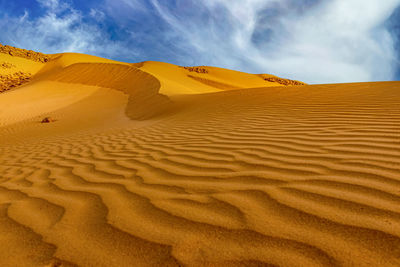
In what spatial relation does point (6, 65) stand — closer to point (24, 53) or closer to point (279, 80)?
point (24, 53)

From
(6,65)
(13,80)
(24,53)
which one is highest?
(24,53)

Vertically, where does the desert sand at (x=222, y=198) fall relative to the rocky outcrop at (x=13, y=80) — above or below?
below

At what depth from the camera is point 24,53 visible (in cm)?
2611

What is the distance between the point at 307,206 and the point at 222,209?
49 cm

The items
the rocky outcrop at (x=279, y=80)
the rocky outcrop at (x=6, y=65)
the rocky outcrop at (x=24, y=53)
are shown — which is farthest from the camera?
the rocky outcrop at (x=279, y=80)

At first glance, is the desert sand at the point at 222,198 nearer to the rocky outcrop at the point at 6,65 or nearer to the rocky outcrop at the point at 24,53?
the rocky outcrop at the point at 6,65

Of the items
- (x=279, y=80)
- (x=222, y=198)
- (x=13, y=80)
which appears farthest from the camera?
(x=279, y=80)

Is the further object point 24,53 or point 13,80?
point 24,53

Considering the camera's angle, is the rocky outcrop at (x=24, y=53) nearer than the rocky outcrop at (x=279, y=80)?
Yes

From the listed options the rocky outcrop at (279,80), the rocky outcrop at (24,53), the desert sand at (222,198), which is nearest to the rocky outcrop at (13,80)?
the rocky outcrop at (24,53)

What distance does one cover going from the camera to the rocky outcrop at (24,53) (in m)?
24.4

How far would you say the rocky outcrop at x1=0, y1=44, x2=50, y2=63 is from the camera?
80.1 feet

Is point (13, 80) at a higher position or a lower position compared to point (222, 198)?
higher

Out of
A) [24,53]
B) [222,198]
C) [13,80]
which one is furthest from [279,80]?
[222,198]
